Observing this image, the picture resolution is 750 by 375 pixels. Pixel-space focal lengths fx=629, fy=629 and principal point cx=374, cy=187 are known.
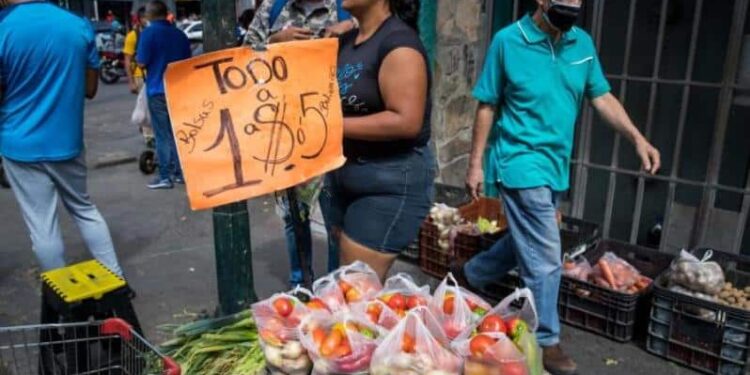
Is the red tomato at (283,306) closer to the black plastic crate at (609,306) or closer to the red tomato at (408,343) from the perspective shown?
the red tomato at (408,343)

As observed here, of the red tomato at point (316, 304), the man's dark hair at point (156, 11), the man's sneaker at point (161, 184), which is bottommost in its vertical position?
the man's sneaker at point (161, 184)

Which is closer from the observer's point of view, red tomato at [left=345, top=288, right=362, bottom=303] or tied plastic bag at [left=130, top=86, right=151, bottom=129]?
red tomato at [left=345, top=288, right=362, bottom=303]

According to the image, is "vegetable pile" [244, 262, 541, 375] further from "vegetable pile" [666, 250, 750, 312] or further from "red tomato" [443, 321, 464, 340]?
"vegetable pile" [666, 250, 750, 312]

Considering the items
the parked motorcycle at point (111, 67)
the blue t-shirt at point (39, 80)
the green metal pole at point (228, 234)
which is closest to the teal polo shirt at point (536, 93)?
the green metal pole at point (228, 234)

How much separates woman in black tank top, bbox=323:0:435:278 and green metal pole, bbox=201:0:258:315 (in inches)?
20.3

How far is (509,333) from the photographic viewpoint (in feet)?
6.58

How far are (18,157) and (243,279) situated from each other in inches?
59.2

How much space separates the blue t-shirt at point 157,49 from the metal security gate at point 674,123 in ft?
11.4

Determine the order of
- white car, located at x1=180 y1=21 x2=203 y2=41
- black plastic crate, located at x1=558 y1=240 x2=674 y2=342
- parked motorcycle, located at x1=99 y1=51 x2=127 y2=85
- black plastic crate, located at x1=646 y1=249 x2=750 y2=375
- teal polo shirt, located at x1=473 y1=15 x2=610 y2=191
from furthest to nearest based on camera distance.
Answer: white car, located at x1=180 y1=21 x2=203 y2=41 < parked motorcycle, located at x1=99 y1=51 x2=127 y2=85 < black plastic crate, located at x1=558 y1=240 x2=674 y2=342 < black plastic crate, located at x1=646 y1=249 x2=750 y2=375 < teal polo shirt, located at x1=473 y1=15 x2=610 y2=191

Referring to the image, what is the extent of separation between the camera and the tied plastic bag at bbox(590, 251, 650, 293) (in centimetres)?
368

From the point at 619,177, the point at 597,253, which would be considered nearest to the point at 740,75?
the point at 619,177

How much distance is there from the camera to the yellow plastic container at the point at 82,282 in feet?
8.29

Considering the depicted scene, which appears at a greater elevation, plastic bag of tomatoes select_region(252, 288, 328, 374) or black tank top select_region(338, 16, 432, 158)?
black tank top select_region(338, 16, 432, 158)

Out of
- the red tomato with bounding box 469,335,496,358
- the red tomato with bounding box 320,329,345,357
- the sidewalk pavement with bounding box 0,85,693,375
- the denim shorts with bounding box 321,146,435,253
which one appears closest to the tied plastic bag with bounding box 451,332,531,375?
the red tomato with bounding box 469,335,496,358
